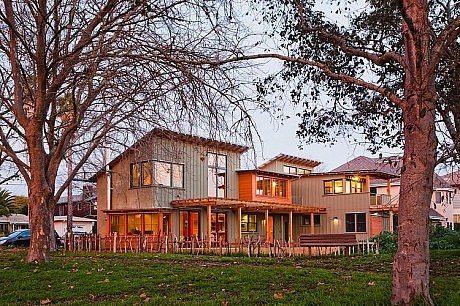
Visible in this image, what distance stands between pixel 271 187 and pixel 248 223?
3.12 meters

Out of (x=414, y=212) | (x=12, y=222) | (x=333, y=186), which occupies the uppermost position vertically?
(x=333, y=186)

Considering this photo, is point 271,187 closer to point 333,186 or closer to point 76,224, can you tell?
point 333,186

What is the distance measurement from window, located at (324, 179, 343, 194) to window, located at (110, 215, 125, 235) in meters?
16.3

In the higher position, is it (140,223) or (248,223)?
(140,223)

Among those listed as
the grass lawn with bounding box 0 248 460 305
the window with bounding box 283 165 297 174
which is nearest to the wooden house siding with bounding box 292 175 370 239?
the window with bounding box 283 165 297 174

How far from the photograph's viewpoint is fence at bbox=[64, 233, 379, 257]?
2605 centimetres

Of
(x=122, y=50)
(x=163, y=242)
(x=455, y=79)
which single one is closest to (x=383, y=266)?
(x=455, y=79)

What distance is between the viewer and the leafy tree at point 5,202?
5116 centimetres

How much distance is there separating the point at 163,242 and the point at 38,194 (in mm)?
13822

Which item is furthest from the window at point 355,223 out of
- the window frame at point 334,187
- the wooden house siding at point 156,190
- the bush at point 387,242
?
the bush at point 387,242

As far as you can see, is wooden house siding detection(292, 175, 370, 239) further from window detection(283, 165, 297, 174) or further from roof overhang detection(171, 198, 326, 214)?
window detection(283, 165, 297, 174)

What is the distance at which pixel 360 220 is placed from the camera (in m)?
44.1

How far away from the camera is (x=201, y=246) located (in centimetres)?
3156

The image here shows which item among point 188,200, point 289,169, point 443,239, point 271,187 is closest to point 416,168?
point 443,239
